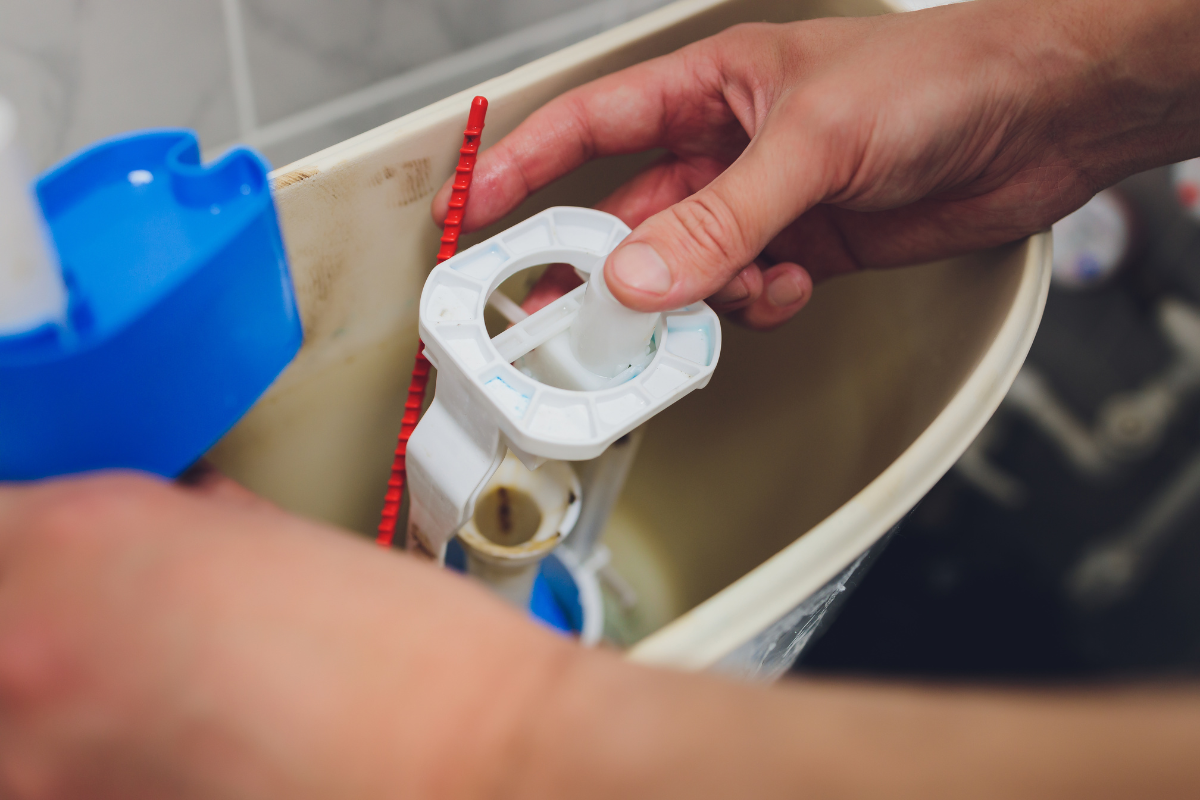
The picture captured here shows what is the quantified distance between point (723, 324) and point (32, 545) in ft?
1.34

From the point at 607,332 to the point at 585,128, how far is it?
0.14 meters

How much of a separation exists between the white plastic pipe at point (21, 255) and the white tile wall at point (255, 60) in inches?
9.7

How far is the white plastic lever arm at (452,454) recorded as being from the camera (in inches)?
13.4

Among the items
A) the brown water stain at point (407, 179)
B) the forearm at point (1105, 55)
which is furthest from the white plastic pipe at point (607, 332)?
the forearm at point (1105, 55)

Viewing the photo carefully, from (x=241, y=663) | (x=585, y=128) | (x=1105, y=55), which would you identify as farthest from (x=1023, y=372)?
(x=241, y=663)

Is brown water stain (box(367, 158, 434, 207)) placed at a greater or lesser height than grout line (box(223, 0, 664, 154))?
greater

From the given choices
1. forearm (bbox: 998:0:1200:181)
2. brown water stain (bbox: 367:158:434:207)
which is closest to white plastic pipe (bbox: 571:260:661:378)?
brown water stain (bbox: 367:158:434:207)

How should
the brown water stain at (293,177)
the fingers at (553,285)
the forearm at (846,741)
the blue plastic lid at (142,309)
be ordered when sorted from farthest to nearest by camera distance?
the fingers at (553,285), the brown water stain at (293,177), the blue plastic lid at (142,309), the forearm at (846,741)

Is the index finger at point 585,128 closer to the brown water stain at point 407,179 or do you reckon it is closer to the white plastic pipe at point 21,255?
the brown water stain at point 407,179

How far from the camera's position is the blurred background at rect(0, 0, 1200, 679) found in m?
0.47

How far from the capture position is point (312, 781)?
0.18m

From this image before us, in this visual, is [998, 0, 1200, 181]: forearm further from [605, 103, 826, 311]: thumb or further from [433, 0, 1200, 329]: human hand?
[605, 103, 826, 311]: thumb

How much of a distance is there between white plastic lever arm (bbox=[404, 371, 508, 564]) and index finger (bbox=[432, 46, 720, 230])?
0.36 ft

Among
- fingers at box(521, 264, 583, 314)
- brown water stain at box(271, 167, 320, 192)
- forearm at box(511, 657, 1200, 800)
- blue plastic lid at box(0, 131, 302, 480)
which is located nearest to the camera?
forearm at box(511, 657, 1200, 800)
